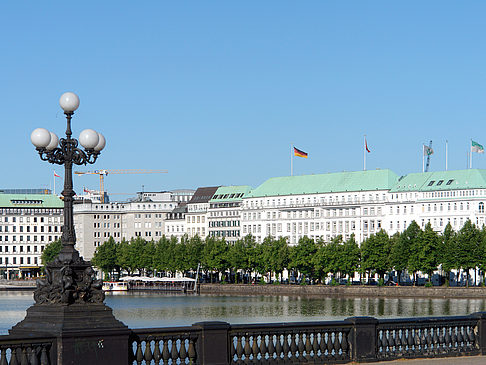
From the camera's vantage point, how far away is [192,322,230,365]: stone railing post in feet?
75.6

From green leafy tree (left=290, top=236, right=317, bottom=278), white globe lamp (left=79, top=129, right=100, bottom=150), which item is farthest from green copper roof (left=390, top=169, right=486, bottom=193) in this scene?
white globe lamp (left=79, top=129, right=100, bottom=150)

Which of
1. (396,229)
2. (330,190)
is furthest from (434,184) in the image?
(330,190)

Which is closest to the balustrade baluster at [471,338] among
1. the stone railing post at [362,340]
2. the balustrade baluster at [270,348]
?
the stone railing post at [362,340]

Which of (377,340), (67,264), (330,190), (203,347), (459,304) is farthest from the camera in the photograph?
(330,190)

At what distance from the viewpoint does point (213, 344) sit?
2314cm

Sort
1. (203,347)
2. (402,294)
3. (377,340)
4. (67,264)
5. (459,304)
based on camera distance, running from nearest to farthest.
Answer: (67,264)
(203,347)
(377,340)
(459,304)
(402,294)

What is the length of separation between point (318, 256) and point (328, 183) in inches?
1471

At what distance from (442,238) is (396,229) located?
3638 centimetres

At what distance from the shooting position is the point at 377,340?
25500mm

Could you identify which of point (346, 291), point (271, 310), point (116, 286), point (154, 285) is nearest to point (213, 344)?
point (271, 310)

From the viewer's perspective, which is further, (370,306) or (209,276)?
(209,276)

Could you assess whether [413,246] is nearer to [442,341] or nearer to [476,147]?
[476,147]

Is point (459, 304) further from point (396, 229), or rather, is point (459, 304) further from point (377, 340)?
point (377, 340)

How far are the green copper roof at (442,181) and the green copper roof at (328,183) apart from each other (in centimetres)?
262
